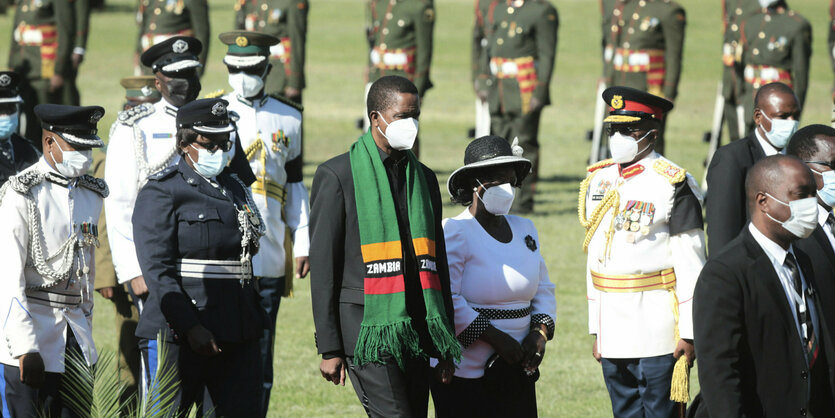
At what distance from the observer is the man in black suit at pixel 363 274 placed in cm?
534

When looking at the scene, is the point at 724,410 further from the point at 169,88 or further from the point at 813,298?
the point at 169,88

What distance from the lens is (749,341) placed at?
462 cm

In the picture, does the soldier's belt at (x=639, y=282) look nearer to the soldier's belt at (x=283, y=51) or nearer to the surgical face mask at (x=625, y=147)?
the surgical face mask at (x=625, y=147)

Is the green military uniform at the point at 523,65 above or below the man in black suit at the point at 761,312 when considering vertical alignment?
below

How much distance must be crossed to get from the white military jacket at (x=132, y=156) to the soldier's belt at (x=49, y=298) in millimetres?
707

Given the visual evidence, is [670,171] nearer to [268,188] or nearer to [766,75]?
[268,188]

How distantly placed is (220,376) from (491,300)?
4.30 feet

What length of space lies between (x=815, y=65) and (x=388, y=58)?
18.5 m

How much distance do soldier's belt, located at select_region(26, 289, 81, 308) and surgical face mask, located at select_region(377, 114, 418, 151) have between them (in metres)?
1.77

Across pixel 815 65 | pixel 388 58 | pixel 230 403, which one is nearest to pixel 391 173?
pixel 230 403

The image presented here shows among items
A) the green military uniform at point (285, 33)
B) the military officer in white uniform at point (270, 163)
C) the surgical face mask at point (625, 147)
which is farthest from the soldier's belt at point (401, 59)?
the surgical face mask at point (625, 147)

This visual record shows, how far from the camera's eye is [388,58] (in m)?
15.5

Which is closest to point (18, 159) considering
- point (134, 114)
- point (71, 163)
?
point (134, 114)

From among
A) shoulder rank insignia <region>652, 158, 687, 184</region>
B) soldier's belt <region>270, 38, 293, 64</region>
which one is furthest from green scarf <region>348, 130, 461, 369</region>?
soldier's belt <region>270, 38, 293, 64</region>
